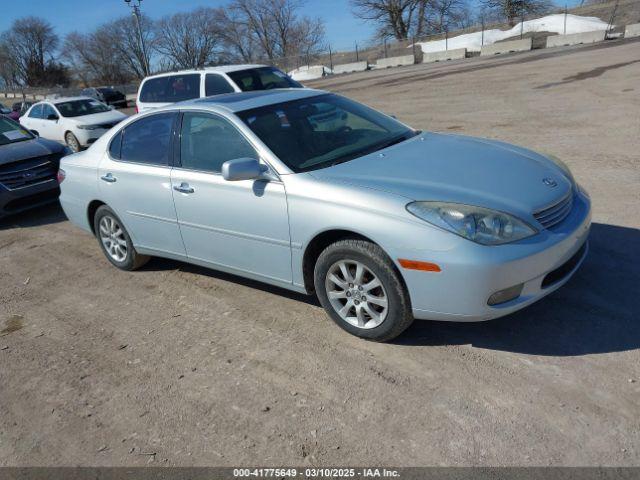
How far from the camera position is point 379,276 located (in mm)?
3381

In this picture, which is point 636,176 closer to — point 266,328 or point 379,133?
point 379,133

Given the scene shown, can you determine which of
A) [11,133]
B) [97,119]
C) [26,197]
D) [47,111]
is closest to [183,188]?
[26,197]

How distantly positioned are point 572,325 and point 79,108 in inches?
589

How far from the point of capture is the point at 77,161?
18.5ft

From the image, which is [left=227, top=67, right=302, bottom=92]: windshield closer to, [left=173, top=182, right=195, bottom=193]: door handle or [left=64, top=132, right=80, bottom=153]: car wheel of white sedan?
[left=64, top=132, right=80, bottom=153]: car wheel of white sedan

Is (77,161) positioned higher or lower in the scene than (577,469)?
higher

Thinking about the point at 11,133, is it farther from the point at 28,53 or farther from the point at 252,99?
the point at 28,53

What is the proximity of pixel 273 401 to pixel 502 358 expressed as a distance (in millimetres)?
1403

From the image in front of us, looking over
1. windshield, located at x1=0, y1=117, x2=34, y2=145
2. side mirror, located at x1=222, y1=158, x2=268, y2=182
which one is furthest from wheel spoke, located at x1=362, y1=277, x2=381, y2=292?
windshield, located at x1=0, y1=117, x2=34, y2=145

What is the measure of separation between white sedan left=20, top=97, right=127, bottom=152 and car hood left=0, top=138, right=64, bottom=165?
5822 millimetres

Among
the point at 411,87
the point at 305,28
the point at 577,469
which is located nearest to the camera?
the point at 577,469

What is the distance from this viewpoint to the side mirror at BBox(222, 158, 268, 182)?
147 inches

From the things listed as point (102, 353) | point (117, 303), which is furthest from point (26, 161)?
point (102, 353)

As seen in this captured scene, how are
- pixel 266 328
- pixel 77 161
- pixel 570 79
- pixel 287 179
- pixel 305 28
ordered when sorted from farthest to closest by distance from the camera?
Result: pixel 305 28 < pixel 570 79 < pixel 77 161 < pixel 266 328 < pixel 287 179
